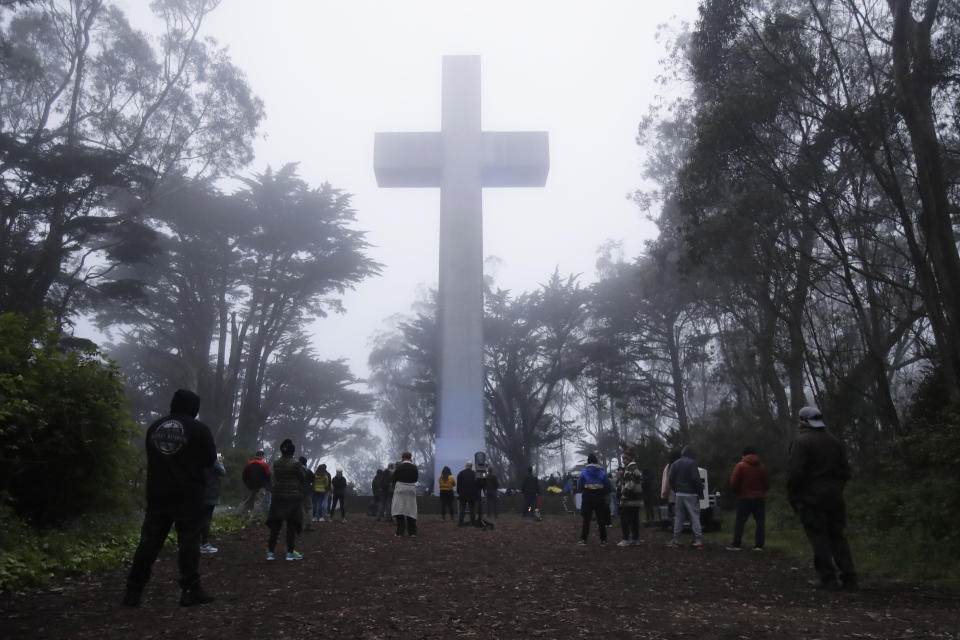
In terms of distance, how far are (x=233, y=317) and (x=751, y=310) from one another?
58.5ft

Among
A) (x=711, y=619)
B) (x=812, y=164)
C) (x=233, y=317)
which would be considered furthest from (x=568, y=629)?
(x=233, y=317)

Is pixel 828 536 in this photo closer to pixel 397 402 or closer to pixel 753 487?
pixel 753 487

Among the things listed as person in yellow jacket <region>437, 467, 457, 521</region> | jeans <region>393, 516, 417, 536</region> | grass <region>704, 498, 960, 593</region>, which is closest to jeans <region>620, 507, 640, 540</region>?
grass <region>704, 498, 960, 593</region>

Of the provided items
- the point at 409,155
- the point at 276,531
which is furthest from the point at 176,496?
the point at 409,155

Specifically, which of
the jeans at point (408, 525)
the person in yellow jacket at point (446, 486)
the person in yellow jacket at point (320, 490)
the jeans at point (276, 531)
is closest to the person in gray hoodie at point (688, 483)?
the jeans at point (408, 525)

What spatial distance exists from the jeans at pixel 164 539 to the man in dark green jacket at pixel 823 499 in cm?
502

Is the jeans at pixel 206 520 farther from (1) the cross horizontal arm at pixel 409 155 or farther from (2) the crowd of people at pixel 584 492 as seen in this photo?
(1) the cross horizontal arm at pixel 409 155

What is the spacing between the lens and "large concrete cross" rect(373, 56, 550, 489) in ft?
73.8

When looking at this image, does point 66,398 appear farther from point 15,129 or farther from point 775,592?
point 15,129

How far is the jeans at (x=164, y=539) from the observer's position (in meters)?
5.53

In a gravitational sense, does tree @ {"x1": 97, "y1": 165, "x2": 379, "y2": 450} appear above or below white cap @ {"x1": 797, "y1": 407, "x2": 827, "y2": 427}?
above

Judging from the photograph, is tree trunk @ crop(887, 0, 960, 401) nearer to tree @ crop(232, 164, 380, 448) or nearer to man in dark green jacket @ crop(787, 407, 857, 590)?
man in dark green jacket @ crop(787, 407, 857, 590)

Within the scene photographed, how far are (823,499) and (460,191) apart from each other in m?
17.4

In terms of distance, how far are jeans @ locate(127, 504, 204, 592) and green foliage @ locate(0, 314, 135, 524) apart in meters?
3.10
